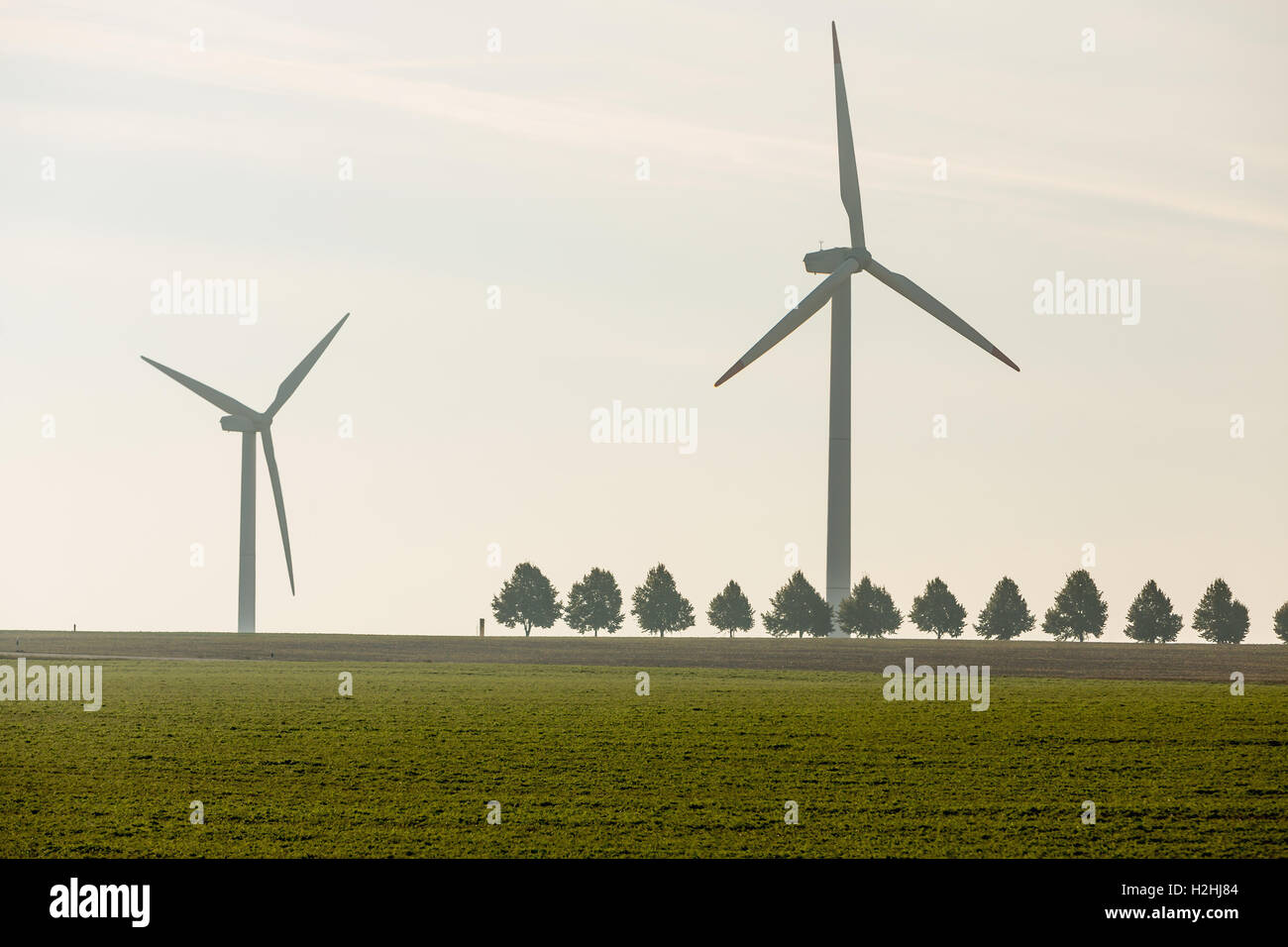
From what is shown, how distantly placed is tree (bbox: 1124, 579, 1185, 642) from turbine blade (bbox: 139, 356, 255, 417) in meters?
103

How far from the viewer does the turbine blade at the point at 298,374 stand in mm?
140500

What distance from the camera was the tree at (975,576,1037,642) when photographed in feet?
643

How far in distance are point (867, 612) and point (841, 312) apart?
4704 centimetres

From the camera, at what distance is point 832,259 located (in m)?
131

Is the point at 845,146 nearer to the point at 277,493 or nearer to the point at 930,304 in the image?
the point at 930,304

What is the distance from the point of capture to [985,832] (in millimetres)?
37469

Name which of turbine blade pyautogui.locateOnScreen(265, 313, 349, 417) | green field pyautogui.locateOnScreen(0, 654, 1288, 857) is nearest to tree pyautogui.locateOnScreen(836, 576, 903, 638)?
turbine blade pyautogui.locateOnScreen(265, 313, 349, 417)

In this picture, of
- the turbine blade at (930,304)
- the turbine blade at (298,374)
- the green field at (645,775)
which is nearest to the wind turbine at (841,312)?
the turbine blade at (930,304)

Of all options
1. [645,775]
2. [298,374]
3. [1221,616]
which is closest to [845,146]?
[298,374]

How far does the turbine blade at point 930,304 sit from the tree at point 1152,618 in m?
85.4

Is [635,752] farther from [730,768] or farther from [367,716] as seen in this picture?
[367,716]

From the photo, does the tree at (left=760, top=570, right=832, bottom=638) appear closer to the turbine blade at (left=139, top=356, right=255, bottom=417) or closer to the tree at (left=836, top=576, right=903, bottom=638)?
the tree at (left=836, top=576, right=903, bottom=638)
